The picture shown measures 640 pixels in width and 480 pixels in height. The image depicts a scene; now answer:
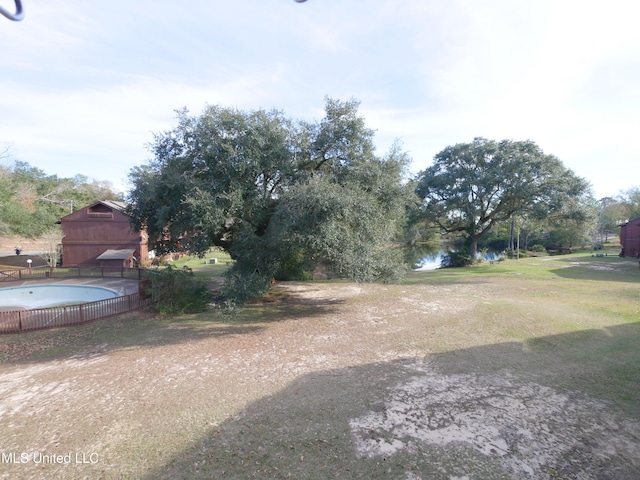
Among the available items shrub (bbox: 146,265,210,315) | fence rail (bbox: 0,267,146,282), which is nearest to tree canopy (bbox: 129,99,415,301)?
shrub (bbox: 146,265,210,315)

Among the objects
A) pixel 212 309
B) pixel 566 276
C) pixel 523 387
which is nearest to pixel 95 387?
pixel 212 309

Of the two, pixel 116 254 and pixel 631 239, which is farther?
pixel 631 239

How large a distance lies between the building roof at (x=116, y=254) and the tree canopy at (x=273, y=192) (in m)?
17.2

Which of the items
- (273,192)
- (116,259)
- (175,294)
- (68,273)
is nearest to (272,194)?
(273,192)

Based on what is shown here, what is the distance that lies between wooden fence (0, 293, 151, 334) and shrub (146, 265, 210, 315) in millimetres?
1247

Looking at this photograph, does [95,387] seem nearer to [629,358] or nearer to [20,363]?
[20,363]

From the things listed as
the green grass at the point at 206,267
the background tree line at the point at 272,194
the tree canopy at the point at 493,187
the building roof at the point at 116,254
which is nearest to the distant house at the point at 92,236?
the building roof at the point at 116,254

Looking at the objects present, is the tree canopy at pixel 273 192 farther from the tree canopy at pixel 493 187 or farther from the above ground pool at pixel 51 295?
the tree canopy at pixel 493 187

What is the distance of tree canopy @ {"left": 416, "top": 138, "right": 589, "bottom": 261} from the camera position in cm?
2248

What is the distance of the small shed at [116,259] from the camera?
1126 inches

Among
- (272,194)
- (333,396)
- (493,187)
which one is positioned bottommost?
(333,396)

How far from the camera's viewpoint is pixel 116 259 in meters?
28.6

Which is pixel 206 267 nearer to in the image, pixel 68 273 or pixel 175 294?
pixel 68 273

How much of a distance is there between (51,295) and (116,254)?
9528mm
